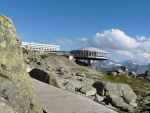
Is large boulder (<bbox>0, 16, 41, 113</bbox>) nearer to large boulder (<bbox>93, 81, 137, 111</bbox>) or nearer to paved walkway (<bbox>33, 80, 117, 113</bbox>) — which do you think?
paved walkway (<bbox>33, 80, 117, 113</bbox>)

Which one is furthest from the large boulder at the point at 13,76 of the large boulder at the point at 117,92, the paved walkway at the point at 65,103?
the large boulder at the point at 117,92

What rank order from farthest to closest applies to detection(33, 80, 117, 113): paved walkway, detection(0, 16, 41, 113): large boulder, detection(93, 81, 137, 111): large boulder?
detection(93, 81, 137, 111): large boulder → detection(33, 80, 117, 113): paved walkway → detection(0, 16, 41, 113): large boulder

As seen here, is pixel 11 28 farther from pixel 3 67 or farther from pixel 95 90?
pixel 95 90

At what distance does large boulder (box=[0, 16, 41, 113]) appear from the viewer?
42.8 feet

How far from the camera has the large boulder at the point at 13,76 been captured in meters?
13.0

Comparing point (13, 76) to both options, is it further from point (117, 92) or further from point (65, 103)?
point (117, 92)

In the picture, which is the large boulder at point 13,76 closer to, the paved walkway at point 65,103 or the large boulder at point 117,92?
the paved walkway at point 65,103

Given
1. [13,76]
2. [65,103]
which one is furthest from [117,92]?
[13,76]

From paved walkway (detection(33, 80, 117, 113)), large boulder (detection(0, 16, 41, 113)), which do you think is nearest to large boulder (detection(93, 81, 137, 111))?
paved walkway (detection(33, 80, 117, 113))

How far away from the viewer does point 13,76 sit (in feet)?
44.9

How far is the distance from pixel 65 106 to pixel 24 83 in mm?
10261

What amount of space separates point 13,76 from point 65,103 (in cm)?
1134

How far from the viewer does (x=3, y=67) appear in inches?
536

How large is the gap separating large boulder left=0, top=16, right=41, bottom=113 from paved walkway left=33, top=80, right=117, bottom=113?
770 cm
